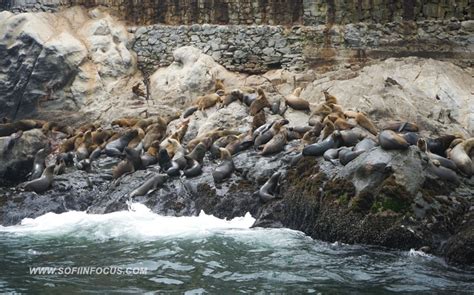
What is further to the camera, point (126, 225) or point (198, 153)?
point (198, 153)

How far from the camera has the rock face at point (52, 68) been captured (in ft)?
63.0

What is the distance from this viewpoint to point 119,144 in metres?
15.3

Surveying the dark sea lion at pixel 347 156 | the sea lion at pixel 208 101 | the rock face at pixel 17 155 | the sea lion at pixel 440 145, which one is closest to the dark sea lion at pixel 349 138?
the dark sea lion at pixel 347 156

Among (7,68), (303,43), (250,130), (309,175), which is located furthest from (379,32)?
(7,68)

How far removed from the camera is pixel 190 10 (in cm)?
2064

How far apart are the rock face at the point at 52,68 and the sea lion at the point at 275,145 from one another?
7554 mm

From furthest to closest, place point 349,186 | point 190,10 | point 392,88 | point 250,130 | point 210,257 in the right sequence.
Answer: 1. point 190,10
2. point 392,88
3. point 250,130
4. point 349,186
5. point 210,257

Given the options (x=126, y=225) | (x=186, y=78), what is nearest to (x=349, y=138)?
(x=126, y=225)

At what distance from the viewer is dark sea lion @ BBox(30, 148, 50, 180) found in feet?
47.5

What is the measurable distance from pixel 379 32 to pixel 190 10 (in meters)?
6.12

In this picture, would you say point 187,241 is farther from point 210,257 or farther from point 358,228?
point 358,228

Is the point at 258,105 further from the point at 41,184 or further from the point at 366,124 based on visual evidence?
the point at 41,184

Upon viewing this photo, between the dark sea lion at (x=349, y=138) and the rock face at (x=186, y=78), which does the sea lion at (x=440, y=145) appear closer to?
the dark sea lion at (x=349, y=138)

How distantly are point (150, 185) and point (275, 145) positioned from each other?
269 centimetres
